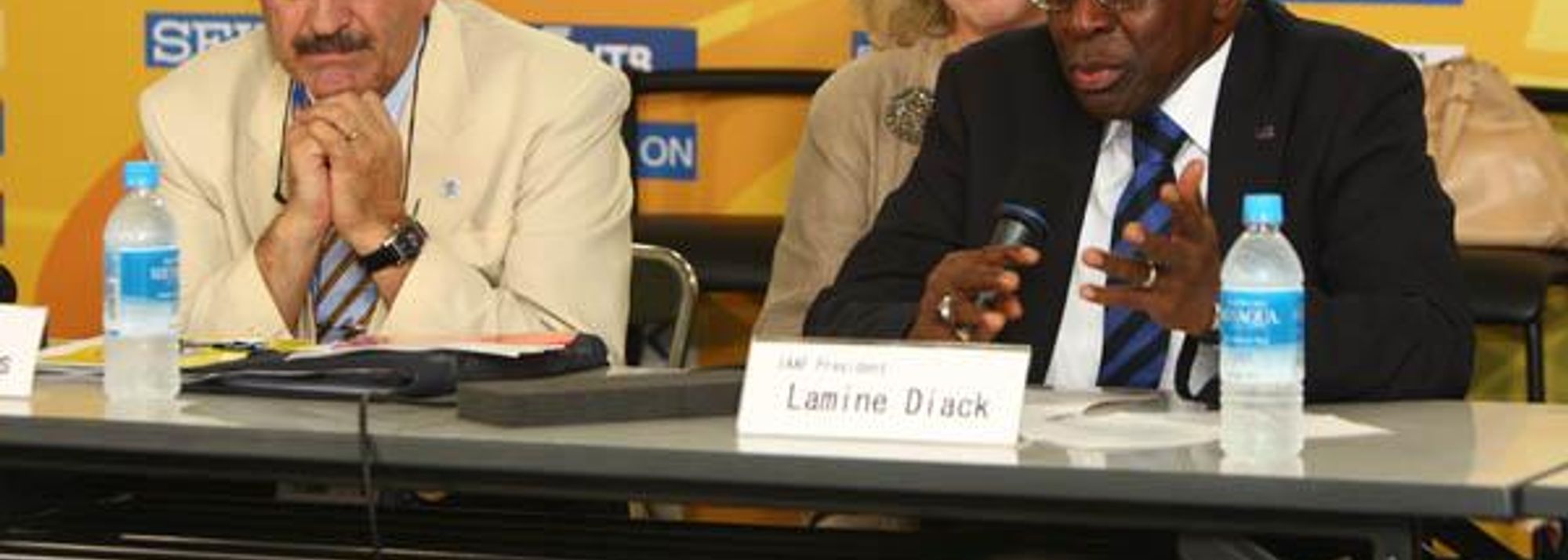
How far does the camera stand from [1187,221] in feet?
8.93

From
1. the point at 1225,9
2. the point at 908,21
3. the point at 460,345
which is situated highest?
the point at 1225,9

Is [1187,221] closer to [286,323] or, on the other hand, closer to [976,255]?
[976,255]

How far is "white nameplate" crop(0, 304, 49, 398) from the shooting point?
110 inches

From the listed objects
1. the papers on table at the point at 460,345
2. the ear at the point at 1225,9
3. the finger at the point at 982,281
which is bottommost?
the papers on table at the point at 460,345

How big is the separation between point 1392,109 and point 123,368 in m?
1.47

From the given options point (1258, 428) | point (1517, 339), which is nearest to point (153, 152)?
point (1258, 428)

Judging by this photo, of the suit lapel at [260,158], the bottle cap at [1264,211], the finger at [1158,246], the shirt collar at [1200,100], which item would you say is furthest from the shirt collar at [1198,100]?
the suit lapel at [260,158]

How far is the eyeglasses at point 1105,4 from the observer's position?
3164 millimetres

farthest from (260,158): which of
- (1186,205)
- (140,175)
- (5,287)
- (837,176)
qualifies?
(1186,205)

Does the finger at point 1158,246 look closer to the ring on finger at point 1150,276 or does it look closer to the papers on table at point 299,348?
the ring on finger at point 1150,276

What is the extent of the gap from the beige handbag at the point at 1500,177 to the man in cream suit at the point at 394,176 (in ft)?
4.89

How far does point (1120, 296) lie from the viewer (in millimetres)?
2744

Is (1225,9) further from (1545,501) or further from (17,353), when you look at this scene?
(17,353)

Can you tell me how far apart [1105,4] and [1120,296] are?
55 cm
